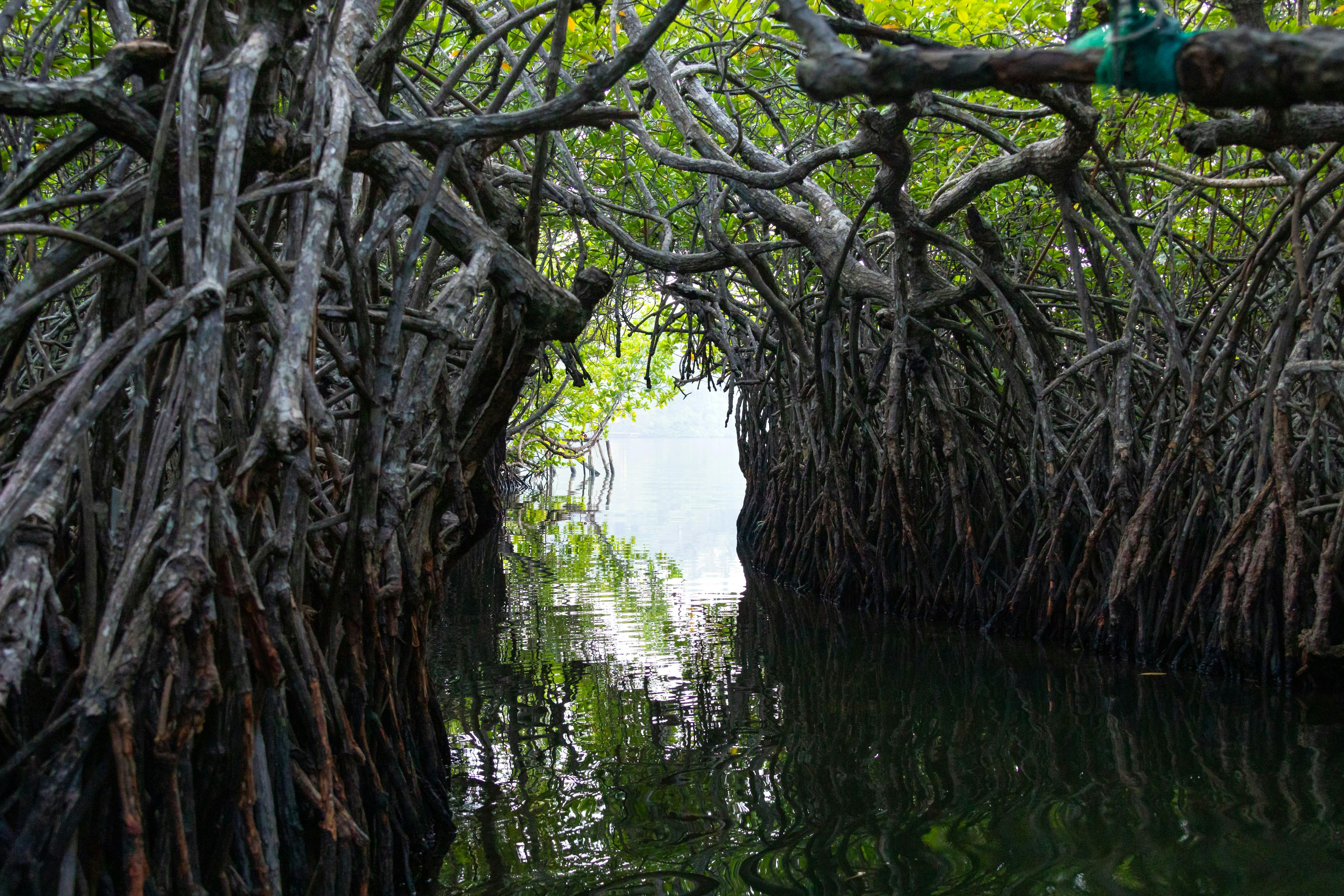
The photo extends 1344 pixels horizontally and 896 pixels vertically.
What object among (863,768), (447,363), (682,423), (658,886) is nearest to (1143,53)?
(447,363)

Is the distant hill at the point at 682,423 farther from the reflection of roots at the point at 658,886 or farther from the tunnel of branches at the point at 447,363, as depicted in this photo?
the reflection of roots at the point at 658,886

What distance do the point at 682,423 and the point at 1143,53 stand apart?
5191 inches

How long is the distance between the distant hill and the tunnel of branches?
363 ft

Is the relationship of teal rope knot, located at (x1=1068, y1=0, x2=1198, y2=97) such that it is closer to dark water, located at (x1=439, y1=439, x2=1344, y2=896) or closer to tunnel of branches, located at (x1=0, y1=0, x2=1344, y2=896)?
tunnel of branches, located at (x1=0, y1=0, x2=1344, y2=896)

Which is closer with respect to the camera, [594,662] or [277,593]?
[277,593]

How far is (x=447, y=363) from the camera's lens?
2656 mm

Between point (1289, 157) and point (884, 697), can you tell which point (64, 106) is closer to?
point (884, 697)

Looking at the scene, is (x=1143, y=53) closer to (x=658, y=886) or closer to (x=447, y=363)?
(x=447, y=363)

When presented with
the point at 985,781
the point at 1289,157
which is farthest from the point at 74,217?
the point at 1289,157

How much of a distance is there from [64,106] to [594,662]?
367 centimetres

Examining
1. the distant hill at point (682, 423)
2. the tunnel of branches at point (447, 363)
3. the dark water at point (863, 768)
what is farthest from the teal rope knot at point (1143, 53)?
the distant hill at point (682, 423)

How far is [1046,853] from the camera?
2.68 m

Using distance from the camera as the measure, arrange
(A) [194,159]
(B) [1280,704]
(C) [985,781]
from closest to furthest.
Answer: (A) [194,159] < (C) [985,781] < (B) [1280,704]

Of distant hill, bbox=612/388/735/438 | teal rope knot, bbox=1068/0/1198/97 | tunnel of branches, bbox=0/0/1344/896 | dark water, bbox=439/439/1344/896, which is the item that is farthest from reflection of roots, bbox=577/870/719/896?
distant hill, bbox=612/388/735/438
